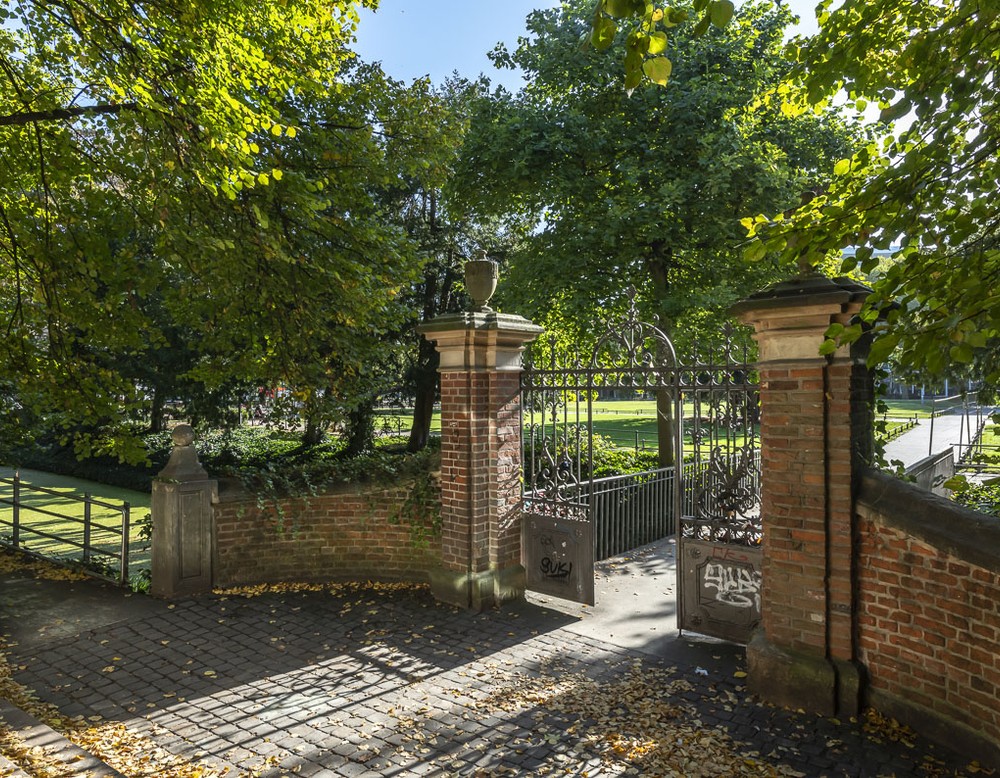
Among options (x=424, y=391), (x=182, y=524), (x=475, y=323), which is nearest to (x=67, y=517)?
(x=182, y=524)

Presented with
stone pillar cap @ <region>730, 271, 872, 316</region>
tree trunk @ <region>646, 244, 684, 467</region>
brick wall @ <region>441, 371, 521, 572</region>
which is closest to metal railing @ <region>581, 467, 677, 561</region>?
brick wall @ <region>441, 371, 521, 572</region>

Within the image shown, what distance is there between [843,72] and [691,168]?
8384 millimetres

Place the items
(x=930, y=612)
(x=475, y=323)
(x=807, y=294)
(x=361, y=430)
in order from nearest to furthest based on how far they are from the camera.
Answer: (x=930, y=612) → (x=807, y=294) → (x=475, y=323) → (x=361, y=430)

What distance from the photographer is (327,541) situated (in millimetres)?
7887

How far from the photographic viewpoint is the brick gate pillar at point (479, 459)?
6926 mm

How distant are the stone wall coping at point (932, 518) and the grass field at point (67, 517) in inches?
297

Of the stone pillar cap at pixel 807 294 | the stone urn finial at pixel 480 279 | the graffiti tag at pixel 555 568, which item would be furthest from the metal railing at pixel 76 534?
the stone pillar cap at pixel 807 294

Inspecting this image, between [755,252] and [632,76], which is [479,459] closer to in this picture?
[755,252]

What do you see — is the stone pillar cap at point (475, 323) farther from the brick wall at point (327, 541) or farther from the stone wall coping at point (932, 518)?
the stone wall coping at point (932, 518)

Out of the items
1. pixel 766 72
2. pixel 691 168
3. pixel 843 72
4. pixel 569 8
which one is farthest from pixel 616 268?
pixel 843 72

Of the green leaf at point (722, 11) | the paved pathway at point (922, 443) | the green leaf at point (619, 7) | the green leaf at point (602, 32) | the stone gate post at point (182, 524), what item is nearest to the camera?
the green leaf at point (722, 11)

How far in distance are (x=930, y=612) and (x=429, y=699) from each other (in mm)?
3469

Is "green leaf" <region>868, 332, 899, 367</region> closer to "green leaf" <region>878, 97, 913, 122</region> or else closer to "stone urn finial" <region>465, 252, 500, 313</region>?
"green leaf" <region>878, 97, 913, 122</region>

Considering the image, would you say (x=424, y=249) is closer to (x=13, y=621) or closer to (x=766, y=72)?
(x=766, y=72)
